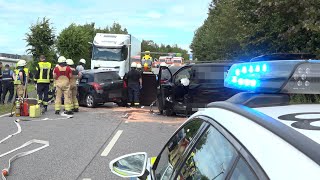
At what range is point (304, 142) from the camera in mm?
1412

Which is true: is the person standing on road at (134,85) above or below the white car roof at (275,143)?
below

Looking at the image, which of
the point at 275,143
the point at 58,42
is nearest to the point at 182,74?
the point at 275,143

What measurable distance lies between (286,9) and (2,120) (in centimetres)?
890

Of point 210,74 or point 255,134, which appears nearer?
point 255,134

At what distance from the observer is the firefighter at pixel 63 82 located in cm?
1450

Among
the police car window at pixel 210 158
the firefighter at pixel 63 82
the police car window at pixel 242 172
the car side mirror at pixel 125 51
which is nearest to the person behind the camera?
the police car window at pixel 242 172

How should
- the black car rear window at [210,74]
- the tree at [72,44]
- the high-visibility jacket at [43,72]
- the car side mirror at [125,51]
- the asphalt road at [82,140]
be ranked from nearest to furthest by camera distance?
the asphalt road at [82,140]
the black car rear window at [210,74]
the high-visibility jacket at [43,72]
the car side mirror at [125,51]
the tree at [72,44]

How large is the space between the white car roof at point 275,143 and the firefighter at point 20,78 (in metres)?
15.5

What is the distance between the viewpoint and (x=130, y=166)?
10.6 feet

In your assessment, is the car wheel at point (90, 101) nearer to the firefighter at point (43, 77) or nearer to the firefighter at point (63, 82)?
the firefighter at point (43, 77)

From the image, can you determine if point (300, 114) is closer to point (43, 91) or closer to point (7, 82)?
point (43, 91)

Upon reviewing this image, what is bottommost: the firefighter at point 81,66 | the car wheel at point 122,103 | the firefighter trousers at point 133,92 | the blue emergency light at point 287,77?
the car wheel at point 122,103

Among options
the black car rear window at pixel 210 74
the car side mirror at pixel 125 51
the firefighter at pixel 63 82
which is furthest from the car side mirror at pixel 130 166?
the car side mirror at pixel 125 51

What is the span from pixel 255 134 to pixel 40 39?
32309 mm
